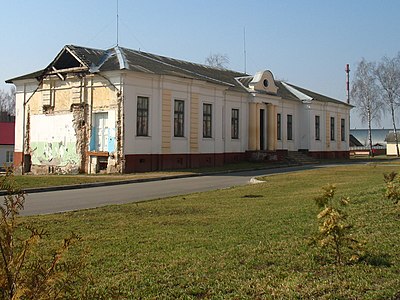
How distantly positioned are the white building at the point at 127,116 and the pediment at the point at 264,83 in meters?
1.06

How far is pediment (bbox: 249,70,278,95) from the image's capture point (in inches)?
1606

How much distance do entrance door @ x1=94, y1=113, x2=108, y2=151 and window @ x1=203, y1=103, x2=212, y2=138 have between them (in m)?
7.86

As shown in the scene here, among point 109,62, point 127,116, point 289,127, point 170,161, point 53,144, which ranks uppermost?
point 109,62

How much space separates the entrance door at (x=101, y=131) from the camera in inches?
1174

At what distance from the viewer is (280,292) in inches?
203

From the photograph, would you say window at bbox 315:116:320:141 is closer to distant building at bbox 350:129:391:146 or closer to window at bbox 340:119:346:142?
window at bbox 340:119:346:142

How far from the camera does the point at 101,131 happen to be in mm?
30062

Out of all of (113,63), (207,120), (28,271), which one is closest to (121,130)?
(113,63)

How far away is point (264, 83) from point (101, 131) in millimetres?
17225

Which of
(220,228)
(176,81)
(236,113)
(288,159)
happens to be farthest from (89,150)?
(220,228)

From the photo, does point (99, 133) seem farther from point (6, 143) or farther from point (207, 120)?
point (6, 143)

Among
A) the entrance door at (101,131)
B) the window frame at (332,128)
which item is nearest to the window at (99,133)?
the entrance door at (101,131)

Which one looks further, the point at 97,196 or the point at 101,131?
the point at 101,131

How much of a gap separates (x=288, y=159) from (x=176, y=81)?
1365cm
